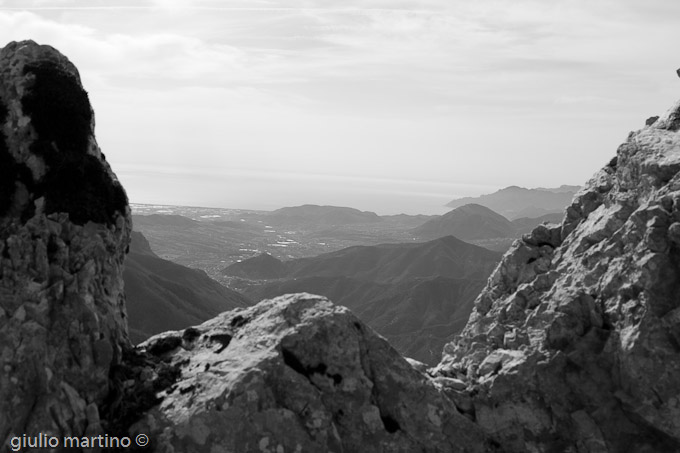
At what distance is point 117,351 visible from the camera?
25688mm

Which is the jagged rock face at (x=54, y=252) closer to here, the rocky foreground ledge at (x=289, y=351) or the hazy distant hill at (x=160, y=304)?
the rocky foreground ledge at (x=289, y=351)

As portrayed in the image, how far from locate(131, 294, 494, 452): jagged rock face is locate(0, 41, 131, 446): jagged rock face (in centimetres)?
297

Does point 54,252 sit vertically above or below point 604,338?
above

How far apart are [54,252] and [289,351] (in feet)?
36.7

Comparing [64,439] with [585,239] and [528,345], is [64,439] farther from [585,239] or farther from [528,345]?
[585,239]

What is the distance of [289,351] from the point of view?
2592cm

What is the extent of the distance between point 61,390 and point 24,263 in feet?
18.4

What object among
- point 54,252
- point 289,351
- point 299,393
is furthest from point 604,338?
point 54,252

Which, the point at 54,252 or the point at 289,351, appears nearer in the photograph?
the point at 54,252

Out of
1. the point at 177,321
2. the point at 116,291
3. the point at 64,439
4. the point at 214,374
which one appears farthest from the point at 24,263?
the point at 177,321

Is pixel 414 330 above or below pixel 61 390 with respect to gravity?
below

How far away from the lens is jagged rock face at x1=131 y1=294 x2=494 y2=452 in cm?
2289

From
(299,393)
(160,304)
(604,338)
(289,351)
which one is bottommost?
(160,304)

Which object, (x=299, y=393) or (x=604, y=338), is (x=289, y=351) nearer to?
(x=299, y=393)
